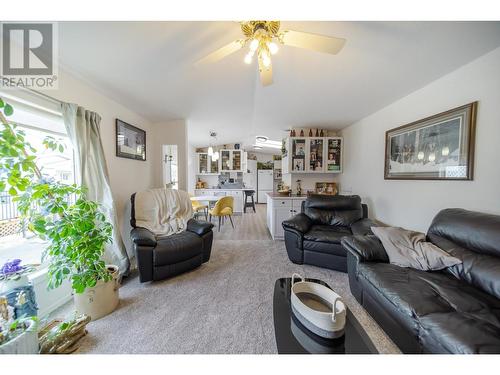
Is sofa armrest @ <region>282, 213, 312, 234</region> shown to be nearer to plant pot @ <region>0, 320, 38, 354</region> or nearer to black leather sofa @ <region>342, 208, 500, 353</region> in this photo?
black leather sofa @ <region>342, 208, 500, 353</region>

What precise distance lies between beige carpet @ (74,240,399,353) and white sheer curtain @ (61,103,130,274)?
0.41 metres

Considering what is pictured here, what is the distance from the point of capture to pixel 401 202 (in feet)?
7.63

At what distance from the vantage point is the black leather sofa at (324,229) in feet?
7.24

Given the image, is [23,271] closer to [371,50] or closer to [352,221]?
[371,50]

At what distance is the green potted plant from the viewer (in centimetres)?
106

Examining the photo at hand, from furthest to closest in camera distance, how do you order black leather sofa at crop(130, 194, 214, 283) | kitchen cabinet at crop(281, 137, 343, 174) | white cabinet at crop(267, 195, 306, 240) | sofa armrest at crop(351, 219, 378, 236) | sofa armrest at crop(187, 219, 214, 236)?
kitchen cabinet at crop(281, 137, 343, 174), white cabinet at crop(267, 195, 306, 240), sofa armrest at crop(187, 219, 214, 236), sofa armrest at crop(351, 219, 378, 236), black leather sofa at crop(130, 194, 214, 283)

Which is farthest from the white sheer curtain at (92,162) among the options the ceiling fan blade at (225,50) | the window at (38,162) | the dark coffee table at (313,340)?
the dark coffee table at (313,340)

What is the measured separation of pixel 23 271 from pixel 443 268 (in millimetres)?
3173

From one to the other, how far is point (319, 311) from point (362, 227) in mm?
1660

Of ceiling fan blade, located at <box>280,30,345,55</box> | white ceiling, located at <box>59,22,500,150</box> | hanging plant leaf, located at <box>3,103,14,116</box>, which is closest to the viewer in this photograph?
hanging plant leaf, located at <box>3,103,14,116</box>

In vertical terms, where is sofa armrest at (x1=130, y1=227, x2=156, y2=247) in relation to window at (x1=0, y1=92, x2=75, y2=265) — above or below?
below

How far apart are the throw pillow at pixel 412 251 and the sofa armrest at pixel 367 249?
0.14 feet

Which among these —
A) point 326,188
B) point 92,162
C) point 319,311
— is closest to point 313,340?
point 319,311

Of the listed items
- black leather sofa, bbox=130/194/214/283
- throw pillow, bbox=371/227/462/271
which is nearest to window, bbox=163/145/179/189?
black leather sofa, bbox=130/194/214/283
